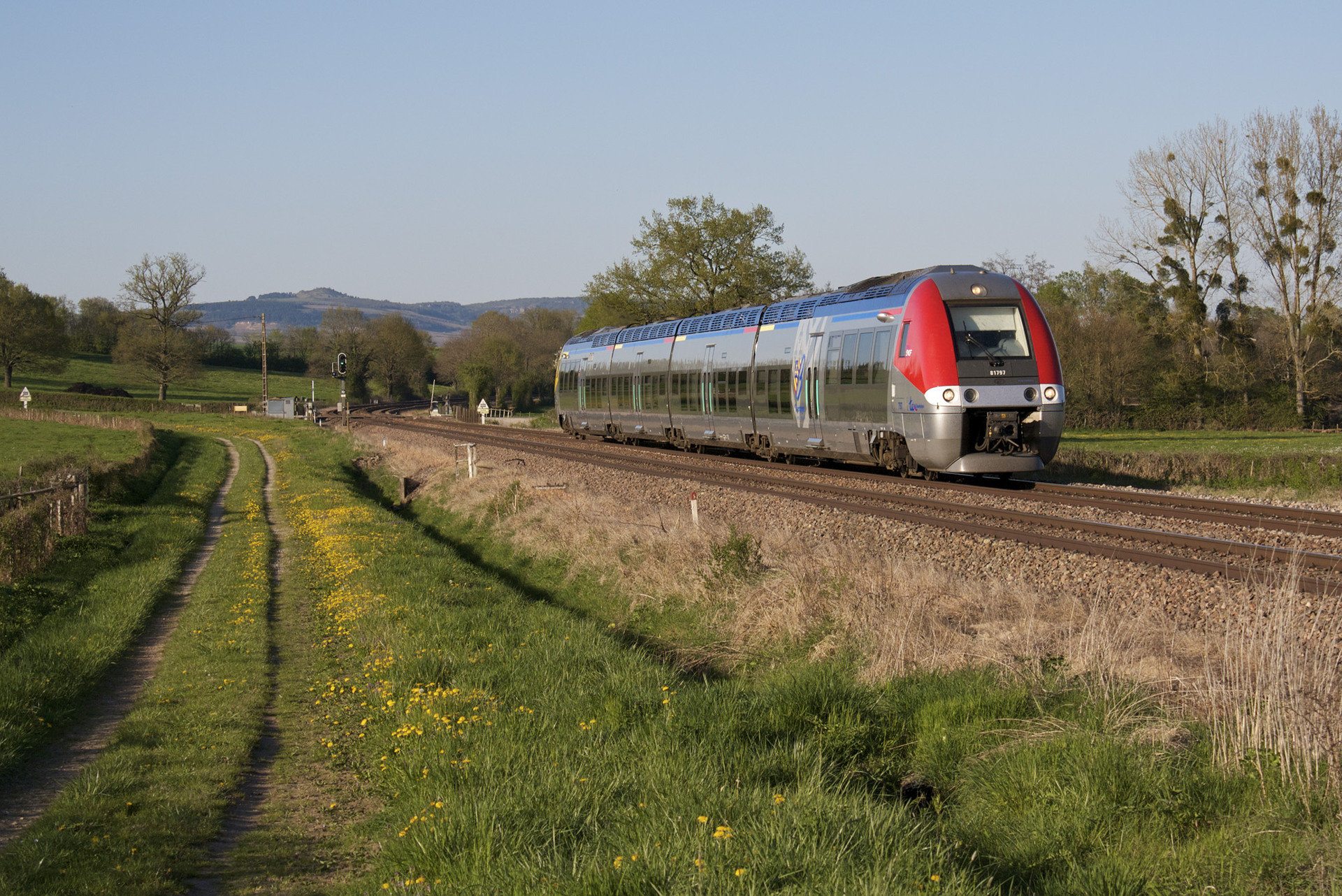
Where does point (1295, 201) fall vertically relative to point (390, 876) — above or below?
above

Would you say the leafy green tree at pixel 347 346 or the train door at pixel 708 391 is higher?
the leafy green tree at pixel 347 346

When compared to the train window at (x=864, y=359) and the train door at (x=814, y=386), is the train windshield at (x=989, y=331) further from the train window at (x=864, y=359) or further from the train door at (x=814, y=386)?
the train door at (x=814, y=386)

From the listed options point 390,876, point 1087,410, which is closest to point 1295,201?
point 1087,410

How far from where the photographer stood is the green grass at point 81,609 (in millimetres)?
8586

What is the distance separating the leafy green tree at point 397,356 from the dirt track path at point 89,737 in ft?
337

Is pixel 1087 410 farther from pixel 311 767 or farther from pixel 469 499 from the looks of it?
pixel 311 767

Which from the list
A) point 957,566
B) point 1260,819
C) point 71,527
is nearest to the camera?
point 1260,819

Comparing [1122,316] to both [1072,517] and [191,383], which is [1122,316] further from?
[191,383]

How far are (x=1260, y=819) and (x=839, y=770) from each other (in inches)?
86.3

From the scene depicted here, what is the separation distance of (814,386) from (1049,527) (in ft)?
30.3

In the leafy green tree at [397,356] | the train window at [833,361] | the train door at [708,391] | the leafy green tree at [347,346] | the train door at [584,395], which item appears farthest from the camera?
the leafy green tree at [397,356]

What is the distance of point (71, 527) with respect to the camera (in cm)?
1908

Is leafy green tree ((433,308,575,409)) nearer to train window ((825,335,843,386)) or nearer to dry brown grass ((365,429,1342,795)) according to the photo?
train window ((825,335,843,386))

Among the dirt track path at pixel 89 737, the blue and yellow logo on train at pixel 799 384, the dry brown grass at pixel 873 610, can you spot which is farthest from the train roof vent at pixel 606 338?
the dirt track path at pixel 89 737
